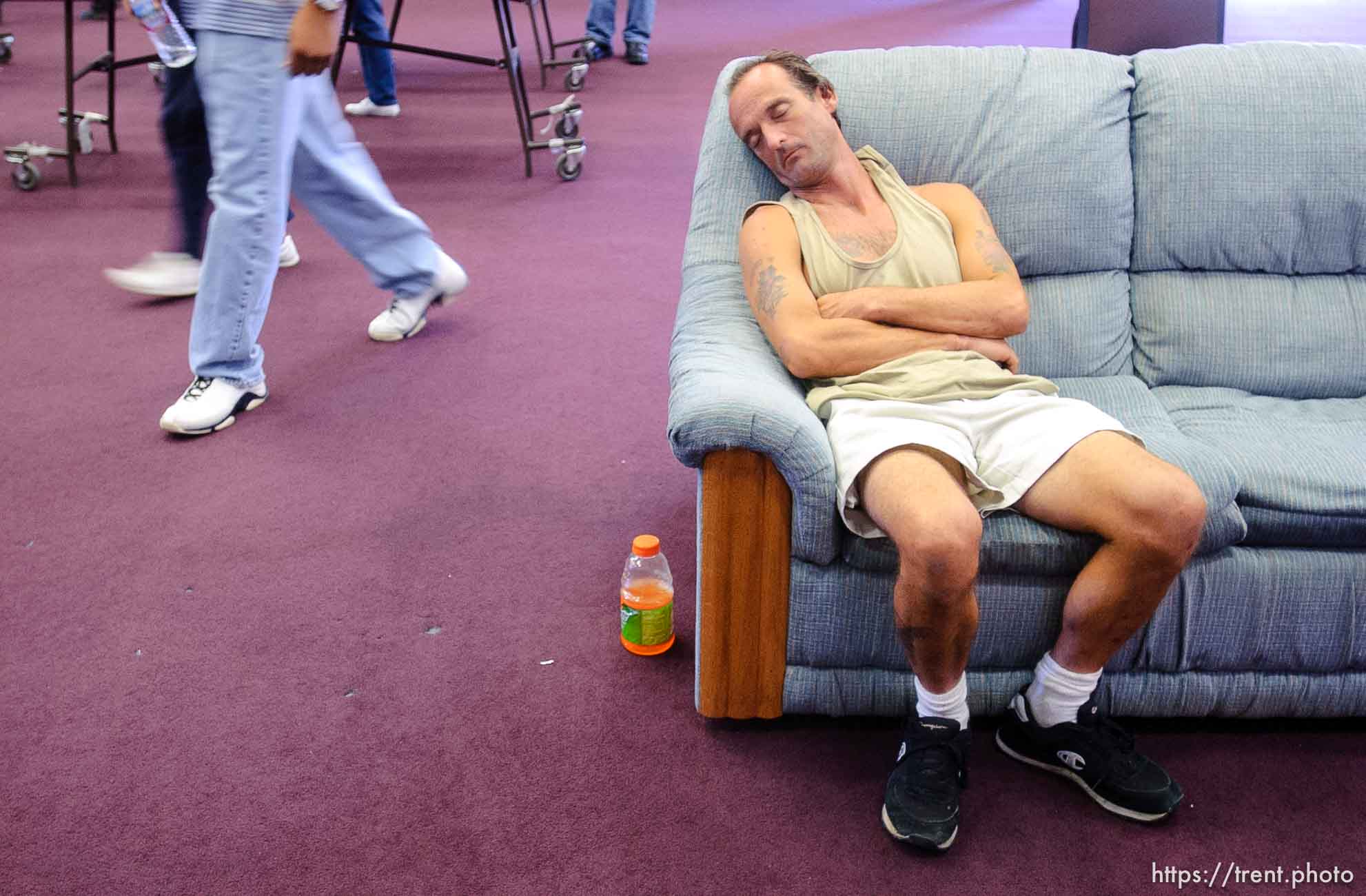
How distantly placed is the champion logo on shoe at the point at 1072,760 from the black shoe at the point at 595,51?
492 centimetres

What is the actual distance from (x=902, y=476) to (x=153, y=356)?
212 cm

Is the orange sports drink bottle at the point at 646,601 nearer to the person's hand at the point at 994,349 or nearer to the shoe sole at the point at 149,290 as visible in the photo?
the person's hand at the point at 994,349

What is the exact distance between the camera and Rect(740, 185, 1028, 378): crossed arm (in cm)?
170

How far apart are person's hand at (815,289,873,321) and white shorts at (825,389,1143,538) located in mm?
141

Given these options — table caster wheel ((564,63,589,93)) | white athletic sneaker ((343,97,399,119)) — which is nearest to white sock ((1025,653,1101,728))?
white athletic sneaker ((343,97,399,119))

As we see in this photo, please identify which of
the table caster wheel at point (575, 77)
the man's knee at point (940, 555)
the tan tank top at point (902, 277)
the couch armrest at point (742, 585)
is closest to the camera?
the man's knee at point (940, 555)

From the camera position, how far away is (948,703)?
1.54m

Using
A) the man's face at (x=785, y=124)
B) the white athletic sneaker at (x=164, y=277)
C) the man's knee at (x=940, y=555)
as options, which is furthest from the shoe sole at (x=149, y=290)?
the man's knee at (x=940, y=555)

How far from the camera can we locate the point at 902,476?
1.50 meters

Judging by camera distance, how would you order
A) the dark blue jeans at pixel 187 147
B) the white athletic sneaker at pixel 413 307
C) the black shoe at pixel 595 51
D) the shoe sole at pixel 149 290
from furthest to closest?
the black shoe at pixel 595 51
the shoe sole at pixel 149 290
the white athletic sneaker at pixel 413 307
the dark blue jeans at pixel 187 147

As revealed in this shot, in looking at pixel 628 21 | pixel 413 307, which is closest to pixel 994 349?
pixel 413 307

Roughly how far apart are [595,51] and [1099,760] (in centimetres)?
518

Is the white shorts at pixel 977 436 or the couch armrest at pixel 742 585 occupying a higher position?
the white shorts at pixel 977 436

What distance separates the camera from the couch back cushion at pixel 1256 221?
1984mm
